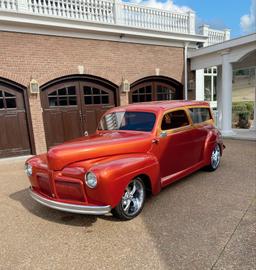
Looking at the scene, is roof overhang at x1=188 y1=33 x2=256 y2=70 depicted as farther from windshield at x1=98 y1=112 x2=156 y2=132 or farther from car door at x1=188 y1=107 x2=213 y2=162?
windshield at x1=98 y1=112 x2=156 y2=132

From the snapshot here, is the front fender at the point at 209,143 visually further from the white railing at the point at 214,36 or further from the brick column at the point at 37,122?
the white railing at the point at 214,36

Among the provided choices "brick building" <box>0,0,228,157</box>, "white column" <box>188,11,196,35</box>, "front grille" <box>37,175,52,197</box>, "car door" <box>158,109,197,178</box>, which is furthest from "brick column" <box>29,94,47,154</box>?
"white column" <box>188,11,196,35</box>

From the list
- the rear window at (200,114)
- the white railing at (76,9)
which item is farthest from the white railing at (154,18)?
the rear window at (200,114)

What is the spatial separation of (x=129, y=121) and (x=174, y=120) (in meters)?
0.89

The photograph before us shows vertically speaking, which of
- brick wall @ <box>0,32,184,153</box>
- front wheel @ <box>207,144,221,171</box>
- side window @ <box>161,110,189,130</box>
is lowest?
front wheel @ <box>207,144,221,171</box>

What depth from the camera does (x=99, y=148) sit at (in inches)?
148

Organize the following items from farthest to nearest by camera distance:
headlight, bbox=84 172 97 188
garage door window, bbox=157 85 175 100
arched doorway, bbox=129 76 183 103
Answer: garage door window, bbox=157 85 175 100 → arched doorway, bbox=129 76 183 103 → headlight, bbox=84 172 97 188

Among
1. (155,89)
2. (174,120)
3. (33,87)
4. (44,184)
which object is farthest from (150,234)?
(155,89)

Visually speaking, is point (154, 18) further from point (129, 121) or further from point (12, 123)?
point (129, 121)

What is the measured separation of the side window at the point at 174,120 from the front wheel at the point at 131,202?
1.21m

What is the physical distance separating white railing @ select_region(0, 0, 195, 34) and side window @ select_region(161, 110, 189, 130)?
601 centimetres

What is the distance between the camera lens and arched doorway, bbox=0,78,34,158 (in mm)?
8078

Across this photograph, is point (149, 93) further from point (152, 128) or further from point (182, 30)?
point (152, 128)

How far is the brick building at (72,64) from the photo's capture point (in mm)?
8062
